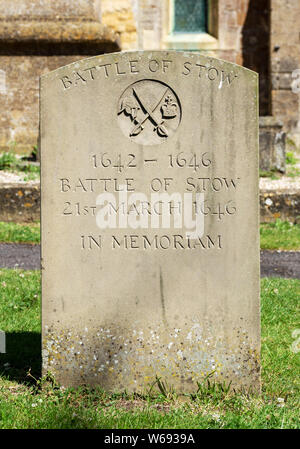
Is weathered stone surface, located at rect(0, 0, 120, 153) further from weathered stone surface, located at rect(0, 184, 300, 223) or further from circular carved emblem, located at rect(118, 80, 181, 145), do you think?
circular carved emblem, located at rect(118, 80, 181, 145)

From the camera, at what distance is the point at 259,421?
9.99 feet

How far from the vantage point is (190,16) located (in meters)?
15.3

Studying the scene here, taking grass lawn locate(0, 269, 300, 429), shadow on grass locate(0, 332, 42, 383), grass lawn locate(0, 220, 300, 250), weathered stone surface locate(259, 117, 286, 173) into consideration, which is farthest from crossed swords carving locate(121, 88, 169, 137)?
weathered stone surface locate(259, 117, 286, 173)

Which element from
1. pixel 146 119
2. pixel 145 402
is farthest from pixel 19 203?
pixel 145 402

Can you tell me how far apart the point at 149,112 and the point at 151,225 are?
2.15 ft

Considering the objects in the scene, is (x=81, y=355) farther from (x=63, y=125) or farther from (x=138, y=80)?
(x=138, y=80)

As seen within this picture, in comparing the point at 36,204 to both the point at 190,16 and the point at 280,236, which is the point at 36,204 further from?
the point at 190,16

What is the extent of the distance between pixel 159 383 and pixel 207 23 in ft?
43.5

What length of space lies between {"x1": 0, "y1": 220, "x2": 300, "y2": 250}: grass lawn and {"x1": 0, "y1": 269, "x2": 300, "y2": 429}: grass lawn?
10.2ft

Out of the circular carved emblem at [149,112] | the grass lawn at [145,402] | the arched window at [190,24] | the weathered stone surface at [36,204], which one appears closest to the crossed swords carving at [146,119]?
the circular carved emblem at [149,112]

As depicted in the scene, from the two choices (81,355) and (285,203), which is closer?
(81,355)

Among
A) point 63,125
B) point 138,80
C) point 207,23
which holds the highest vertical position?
point 207,23

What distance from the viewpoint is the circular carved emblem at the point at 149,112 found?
3.47 meters

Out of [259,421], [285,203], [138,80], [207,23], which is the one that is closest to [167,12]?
[207,23]
